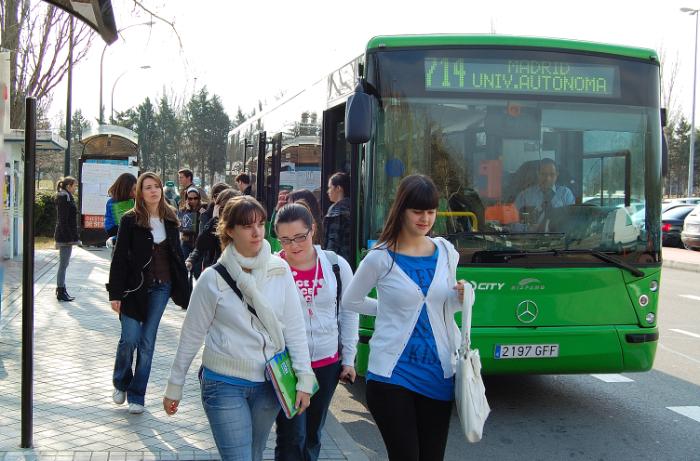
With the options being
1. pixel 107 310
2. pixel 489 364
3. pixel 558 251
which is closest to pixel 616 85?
pixel 558 251

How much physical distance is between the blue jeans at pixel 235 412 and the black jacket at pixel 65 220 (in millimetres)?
9477

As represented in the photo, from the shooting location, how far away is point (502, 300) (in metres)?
6.65

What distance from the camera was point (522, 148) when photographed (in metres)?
6.83

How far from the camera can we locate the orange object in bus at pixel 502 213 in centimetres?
674

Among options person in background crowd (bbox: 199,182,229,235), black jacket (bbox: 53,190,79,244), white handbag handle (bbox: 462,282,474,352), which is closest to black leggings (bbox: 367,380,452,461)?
white handbag handle (bbox: 462,282,474,352)

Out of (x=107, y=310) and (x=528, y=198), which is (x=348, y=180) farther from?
(x=107, y=310)

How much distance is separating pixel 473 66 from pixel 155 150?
73.1 meters

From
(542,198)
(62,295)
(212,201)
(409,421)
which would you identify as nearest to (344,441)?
(409,421)

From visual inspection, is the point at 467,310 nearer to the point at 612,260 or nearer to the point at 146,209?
the point at 146,209

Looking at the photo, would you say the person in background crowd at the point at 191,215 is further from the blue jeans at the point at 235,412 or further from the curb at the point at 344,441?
the blue jeans at the point at 235,412

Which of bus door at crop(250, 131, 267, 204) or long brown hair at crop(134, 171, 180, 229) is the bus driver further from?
bus door at crop(250, 131, 267, 204)

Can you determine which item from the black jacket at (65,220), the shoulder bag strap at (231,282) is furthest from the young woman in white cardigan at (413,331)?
the black jacket at (65,220)

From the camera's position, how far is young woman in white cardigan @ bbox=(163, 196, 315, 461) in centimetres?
360

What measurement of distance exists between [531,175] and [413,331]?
3.36 meters
